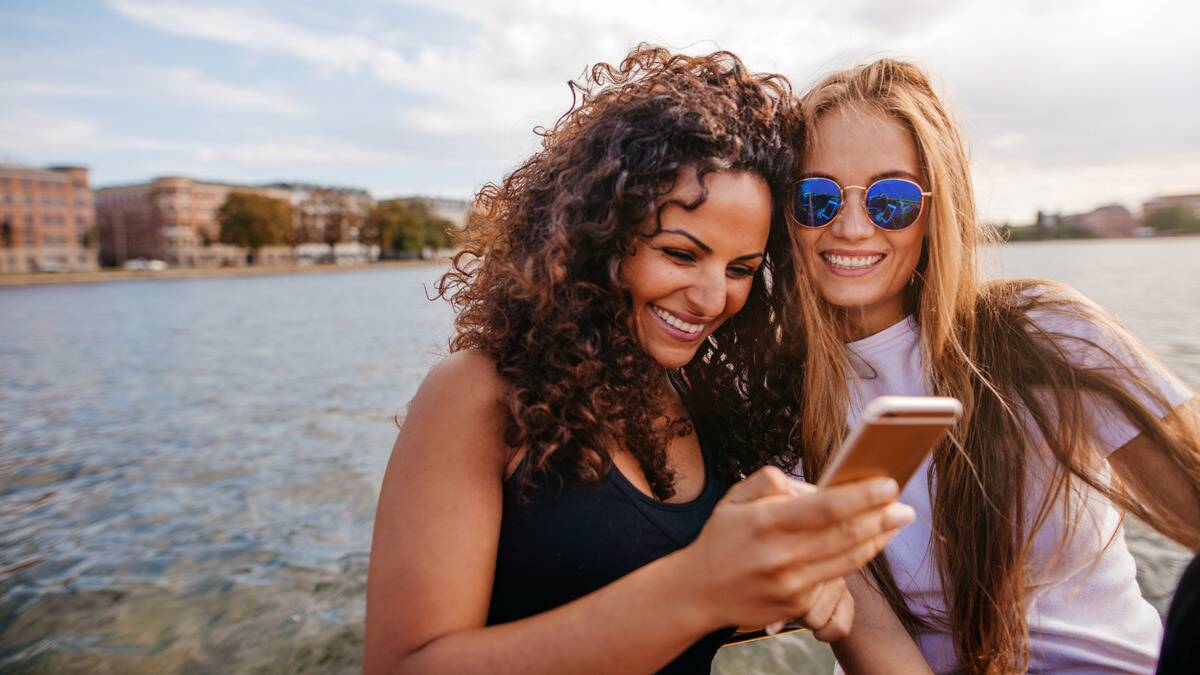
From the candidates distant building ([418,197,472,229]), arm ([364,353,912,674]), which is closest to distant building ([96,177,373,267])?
distant building ([418,197,472,229])

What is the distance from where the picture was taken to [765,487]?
1502 millimetres

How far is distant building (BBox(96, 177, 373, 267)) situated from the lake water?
109794 millimetres

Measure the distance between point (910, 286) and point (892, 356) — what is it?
34cm

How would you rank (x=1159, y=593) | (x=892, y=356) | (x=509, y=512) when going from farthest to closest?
(x=1159, y=593)
(x=892, y=356)
(x=509, y=512)

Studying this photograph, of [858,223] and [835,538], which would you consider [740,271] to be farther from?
[835,538]

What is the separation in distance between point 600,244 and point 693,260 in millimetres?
301

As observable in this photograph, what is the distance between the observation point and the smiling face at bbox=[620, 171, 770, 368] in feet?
7.33

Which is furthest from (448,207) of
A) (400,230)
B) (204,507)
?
(204,507)

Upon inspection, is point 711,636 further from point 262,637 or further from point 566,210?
point 262,637

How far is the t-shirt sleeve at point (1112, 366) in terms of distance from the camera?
95.7 inches

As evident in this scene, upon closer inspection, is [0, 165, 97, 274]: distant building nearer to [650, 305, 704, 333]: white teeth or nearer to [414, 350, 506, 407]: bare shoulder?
[414, 350, 506, 407]: bare shoulder

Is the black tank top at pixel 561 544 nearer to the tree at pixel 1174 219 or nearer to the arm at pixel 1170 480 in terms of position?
→ the arm at pixel 1170 480

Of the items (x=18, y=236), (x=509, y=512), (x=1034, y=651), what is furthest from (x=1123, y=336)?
(x=18, y=236)

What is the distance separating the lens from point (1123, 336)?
258cm
